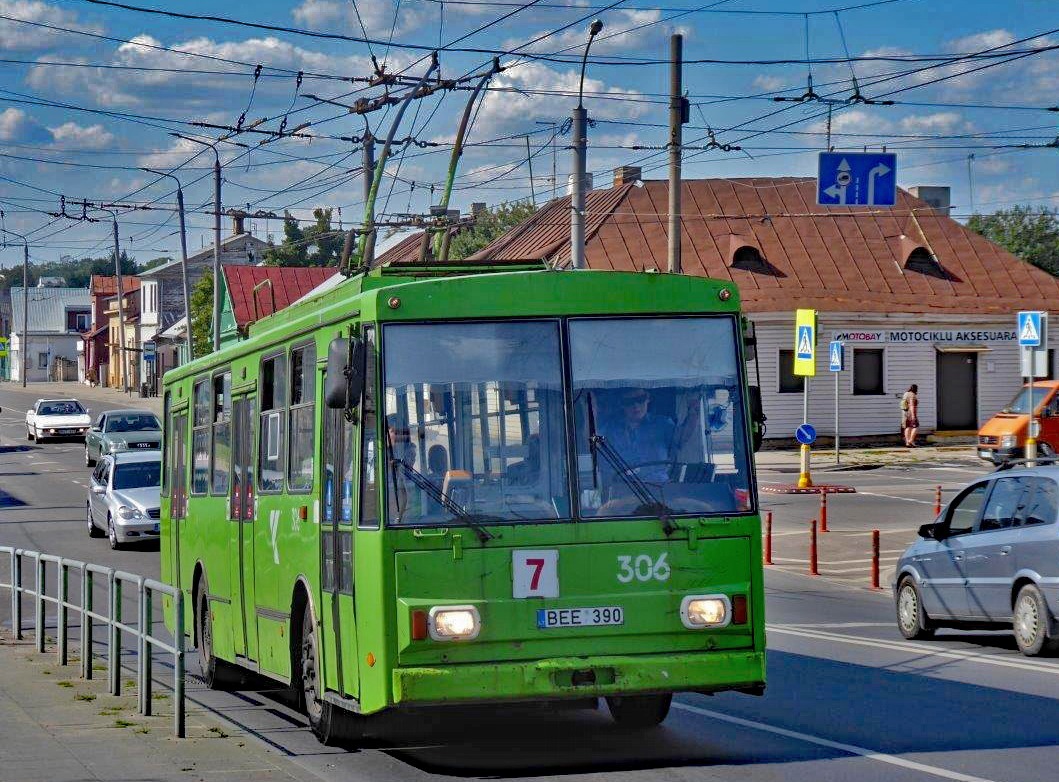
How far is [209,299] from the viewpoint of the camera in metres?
95.9

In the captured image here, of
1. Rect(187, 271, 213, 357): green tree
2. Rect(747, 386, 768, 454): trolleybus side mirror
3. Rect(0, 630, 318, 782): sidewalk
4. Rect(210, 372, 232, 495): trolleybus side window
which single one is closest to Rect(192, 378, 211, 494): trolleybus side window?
Rect(210, 372, 232, 495): trolleybus side window

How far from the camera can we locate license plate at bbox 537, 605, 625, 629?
28.2 feet

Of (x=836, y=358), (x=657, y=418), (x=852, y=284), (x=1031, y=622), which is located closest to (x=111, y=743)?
(x=657, y=418)

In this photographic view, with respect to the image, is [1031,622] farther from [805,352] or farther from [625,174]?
[625,174]

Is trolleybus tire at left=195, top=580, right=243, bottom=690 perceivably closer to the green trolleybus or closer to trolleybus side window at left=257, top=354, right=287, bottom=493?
trolleybus side window at left=257, top=354, right=287, bottom=493

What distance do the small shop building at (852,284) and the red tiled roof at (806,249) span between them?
5 cm

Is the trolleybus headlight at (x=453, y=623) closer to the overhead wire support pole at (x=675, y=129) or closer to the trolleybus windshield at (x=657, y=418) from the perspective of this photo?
the trolleybus windshield at (x=657, y=418)

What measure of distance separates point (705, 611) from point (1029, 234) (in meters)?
113

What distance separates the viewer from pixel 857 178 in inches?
1179

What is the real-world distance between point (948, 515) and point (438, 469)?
854 cm

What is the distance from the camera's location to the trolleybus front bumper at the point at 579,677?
8.43 m

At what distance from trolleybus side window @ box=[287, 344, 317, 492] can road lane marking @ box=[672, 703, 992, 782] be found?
3138 millimetres

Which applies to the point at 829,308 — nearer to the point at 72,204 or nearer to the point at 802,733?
the point at 72,204

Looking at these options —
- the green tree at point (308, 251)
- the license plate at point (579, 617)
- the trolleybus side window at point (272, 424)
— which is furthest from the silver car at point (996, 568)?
the green tree at point (308, 251)
